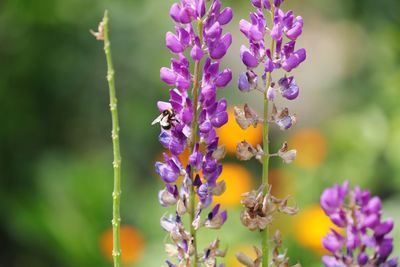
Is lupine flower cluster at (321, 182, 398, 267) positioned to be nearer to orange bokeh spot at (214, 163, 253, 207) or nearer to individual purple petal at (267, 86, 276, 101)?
individual purple petal at (267, 86, 276, 101)

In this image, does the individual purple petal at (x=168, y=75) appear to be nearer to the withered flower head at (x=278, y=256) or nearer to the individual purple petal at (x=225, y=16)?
the individual purple petal at (x=225, y=16)

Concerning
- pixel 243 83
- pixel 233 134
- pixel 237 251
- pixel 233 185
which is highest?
pixel 243 83

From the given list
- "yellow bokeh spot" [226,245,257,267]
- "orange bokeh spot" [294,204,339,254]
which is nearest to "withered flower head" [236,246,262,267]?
"yellow bokeh spot" [226,245,257,267]

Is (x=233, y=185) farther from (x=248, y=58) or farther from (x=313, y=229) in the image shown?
(x=248, y=58)

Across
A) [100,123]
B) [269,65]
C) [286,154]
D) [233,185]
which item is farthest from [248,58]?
[100,123]

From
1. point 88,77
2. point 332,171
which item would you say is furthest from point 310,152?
point 88,77

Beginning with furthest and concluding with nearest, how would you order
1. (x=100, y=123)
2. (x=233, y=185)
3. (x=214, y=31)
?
(x=100, y=123) < (x=233, y=185) < (x=214, y=31)

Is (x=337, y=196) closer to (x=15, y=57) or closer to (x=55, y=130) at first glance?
(x=15, y=57)
